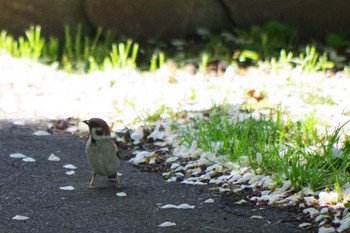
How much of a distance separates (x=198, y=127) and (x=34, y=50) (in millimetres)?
2630

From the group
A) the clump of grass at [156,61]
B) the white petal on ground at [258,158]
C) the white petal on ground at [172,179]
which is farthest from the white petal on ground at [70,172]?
→ the clump of grass at [156,61]

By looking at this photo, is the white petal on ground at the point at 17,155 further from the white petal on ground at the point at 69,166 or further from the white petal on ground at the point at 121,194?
the white petal on ground at the point at 121,194

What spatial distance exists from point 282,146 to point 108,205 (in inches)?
51.1

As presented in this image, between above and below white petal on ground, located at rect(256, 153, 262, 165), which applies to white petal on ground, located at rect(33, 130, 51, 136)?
below

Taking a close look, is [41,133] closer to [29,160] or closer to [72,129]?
[72,129]

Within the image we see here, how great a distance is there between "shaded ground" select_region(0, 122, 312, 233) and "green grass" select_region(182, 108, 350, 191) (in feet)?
1.05

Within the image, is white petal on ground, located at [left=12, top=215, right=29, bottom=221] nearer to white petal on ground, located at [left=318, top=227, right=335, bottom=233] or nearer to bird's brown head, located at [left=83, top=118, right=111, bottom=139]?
bird's brown head, located at [left=83, top=118, right=111, bottom=139]

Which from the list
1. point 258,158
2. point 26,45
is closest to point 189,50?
point 26,45

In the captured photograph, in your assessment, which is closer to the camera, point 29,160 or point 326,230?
point 326,230

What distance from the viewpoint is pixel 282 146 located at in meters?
5.11

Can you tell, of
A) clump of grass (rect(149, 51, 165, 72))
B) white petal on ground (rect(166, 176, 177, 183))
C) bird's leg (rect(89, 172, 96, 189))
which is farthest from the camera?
clump of grass (rect(149, 51, 165, 72))

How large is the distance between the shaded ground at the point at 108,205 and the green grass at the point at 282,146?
321mm

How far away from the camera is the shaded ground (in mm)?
4133

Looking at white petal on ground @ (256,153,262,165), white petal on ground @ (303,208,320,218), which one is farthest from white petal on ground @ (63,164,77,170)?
white petal on ground @ (303,208,320,218)
